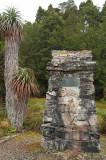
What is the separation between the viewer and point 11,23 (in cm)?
718

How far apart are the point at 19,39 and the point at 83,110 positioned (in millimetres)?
4870

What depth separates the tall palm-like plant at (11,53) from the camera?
711 centimetres

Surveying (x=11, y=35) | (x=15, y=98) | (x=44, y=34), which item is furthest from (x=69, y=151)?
(x=44, y=34)

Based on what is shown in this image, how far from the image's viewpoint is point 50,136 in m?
4.58

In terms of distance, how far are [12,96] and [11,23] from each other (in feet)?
10.8

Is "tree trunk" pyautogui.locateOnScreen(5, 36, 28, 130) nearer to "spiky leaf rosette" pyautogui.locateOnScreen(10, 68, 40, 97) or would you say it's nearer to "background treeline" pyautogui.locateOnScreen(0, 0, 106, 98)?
"spiky leaf rosette" pyautogui.locateOnScreen(10, 68, 40, 97)

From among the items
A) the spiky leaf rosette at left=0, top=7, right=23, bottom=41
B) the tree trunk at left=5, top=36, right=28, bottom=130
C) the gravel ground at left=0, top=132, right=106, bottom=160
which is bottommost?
the gravel ground at left=0, top=132, right=106, bottom=160

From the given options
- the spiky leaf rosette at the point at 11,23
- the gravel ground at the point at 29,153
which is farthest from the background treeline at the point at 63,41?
the gravel ground at the point at 29,153

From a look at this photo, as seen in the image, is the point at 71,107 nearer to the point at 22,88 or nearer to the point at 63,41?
the point at 22,88

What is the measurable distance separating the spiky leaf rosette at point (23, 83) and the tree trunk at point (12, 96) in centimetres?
25

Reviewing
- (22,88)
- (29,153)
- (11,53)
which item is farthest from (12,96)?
(29,153)

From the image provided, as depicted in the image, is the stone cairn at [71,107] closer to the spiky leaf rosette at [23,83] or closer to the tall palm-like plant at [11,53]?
the spiky leaf rosette at [23,83]

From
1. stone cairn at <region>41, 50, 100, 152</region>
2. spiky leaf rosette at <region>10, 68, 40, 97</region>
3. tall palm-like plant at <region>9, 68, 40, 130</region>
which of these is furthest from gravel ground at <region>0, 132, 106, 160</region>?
spiky leaf rosette at <region>10, 68, 40, 97</region>

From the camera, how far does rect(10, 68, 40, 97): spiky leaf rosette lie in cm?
664
